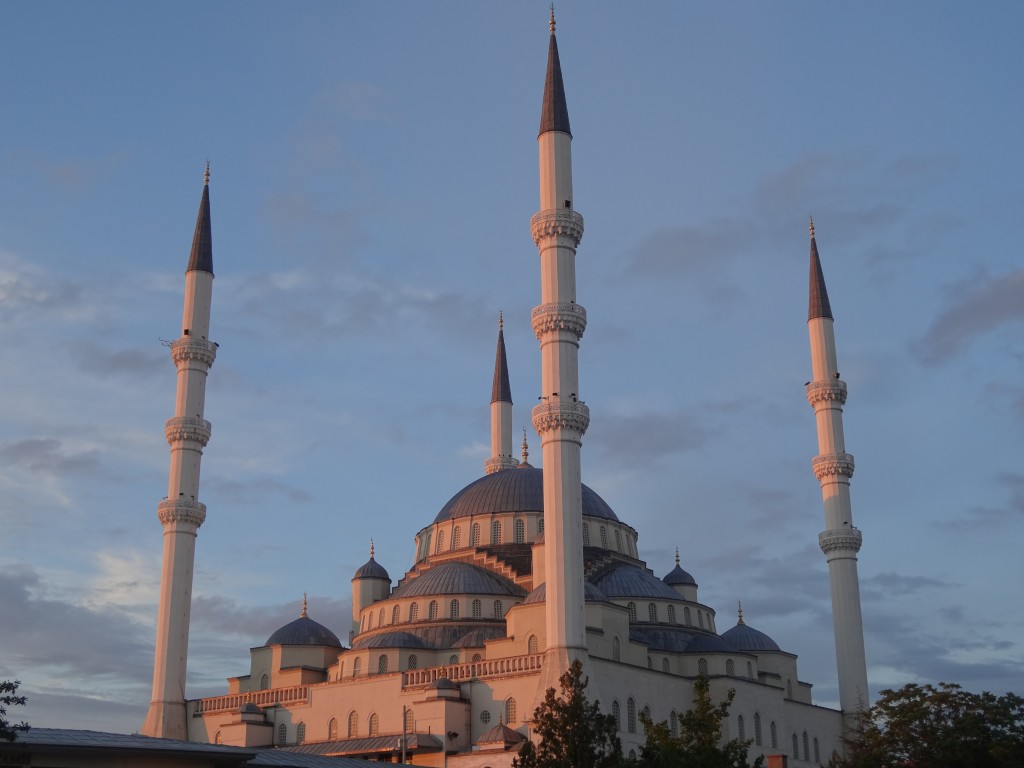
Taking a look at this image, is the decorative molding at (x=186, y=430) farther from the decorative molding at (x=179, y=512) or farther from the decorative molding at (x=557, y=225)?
the decorative molding at (x=557, y=225)

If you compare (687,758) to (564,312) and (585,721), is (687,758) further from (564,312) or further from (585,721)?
(564,312)

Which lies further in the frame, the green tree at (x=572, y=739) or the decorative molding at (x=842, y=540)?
the decorative molding at (x=842, y=540)

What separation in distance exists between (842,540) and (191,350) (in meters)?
23.9

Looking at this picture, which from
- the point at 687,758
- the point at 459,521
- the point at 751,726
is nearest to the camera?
the point at 687,758

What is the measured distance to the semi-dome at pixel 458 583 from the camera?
45188mm

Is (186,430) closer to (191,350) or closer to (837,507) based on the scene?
(191,350)

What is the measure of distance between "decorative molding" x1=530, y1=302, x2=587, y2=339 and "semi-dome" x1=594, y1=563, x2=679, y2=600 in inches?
412

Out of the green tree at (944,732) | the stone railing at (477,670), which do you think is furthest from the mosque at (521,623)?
the green tree at (944,732)

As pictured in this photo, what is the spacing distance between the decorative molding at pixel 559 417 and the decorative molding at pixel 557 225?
544 centimetres

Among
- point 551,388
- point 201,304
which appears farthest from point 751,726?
point 201,304

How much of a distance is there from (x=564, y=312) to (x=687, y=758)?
17396 millimetres

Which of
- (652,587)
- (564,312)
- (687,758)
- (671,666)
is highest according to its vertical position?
(564,312)

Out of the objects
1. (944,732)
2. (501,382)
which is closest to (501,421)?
(501,382)

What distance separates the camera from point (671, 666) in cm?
4416
